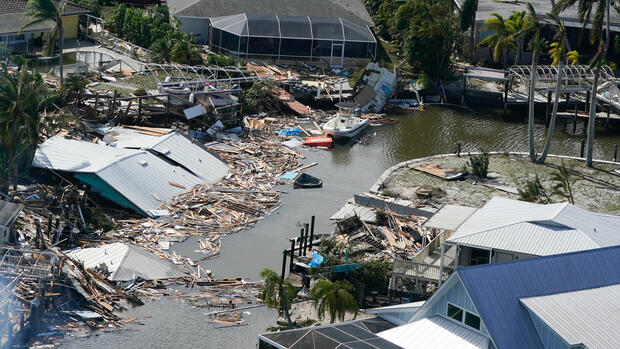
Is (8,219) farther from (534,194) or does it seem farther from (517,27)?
(517,27)

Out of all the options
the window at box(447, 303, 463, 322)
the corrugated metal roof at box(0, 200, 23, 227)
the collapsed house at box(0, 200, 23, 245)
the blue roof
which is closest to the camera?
the blue roof

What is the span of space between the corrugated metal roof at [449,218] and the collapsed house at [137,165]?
11457 millimetres

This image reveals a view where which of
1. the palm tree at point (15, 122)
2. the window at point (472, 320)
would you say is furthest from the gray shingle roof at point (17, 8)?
the window at point (472, 320)

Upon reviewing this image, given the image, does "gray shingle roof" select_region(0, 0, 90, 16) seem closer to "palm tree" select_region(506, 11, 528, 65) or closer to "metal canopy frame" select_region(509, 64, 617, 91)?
"palm tree" select_region(506, 11, 528, 65)

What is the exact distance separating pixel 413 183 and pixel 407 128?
1363 centimetres

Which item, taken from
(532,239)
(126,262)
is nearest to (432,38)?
(532,239)

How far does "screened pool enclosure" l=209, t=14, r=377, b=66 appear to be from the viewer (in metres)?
68.6

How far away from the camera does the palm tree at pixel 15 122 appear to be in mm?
41031

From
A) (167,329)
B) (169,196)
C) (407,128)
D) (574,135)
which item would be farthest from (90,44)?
(167,329)

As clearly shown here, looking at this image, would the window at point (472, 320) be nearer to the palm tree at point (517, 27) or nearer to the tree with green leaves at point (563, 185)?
the tree with green leaves at point (563, 185)

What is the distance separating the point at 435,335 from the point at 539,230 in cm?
776

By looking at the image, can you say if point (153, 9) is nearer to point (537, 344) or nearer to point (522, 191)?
point (522, 191)

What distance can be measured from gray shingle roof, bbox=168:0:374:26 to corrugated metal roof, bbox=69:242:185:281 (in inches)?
1388

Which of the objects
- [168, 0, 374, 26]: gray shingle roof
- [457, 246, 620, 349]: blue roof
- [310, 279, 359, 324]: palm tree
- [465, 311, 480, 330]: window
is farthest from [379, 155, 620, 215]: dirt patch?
[168, 0, 374, 26]: gray shingle roof
